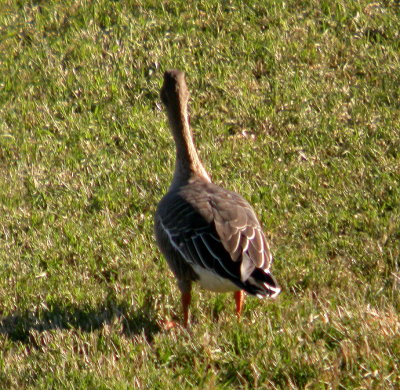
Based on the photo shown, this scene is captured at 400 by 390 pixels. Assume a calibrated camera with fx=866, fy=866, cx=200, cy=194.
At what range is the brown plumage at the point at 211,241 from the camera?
509 centimetres

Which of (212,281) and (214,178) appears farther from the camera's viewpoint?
(214,178)

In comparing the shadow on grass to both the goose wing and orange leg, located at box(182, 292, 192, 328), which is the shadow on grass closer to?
orange leg, located at box(182, 292, 192, 328)

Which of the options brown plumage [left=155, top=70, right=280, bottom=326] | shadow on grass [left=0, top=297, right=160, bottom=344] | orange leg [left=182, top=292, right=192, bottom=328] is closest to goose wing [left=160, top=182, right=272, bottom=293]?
brown plumage [left=155, top=70, right=280, bottom=326]

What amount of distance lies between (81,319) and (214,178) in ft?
6.97

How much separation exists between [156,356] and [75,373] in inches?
20.0

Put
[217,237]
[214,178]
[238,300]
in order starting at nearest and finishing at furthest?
[217,237]
[238,300]
[214,178]

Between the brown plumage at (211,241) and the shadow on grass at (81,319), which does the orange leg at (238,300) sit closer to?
the brown plumage at (211,241)

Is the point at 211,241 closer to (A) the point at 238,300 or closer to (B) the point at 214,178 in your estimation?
(A) the point at 238,300

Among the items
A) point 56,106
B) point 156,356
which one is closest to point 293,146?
point 56,106

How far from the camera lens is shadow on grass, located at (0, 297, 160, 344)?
5.62 m

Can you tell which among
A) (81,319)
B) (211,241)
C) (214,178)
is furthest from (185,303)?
(214,178)

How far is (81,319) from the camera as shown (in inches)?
226

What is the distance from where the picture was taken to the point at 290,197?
6961mm

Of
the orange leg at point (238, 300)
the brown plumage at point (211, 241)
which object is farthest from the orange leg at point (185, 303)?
the orange leg at point (238, 300)
